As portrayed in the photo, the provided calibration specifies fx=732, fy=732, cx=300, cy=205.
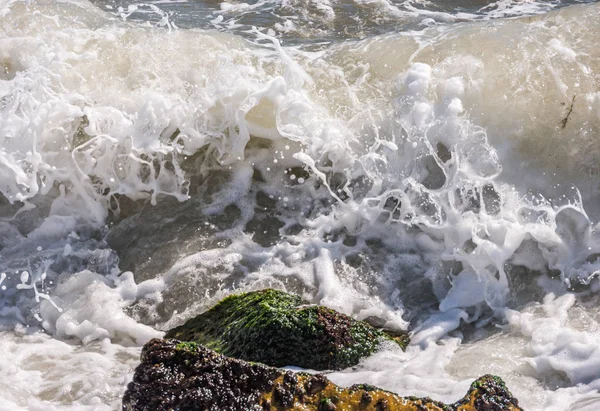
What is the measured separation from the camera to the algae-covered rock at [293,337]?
371 cm

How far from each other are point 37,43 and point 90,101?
996 mm

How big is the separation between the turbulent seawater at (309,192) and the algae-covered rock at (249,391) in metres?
0.65

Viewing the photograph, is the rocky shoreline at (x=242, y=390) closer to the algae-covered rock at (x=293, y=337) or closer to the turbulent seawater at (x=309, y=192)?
the algae-covered rock at (x=293, y=337)

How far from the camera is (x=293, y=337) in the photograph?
12.2ft

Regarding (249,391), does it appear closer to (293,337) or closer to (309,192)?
(293,337)

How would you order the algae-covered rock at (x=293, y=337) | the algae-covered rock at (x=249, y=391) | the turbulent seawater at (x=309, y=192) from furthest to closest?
the turbulent seawater at (x=309, y=192)
the algae-covered rock at (x=293, y=337)
the algae-covered rock at (x=249, y=391)

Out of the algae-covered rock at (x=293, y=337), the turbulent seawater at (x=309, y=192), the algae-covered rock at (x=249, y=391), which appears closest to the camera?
the algae-covered rock at (x=249, y=391)

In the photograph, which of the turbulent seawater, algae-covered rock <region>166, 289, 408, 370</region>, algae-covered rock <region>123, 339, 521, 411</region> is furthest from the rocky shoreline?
the turbulent seawater

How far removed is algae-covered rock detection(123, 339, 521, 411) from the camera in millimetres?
2938

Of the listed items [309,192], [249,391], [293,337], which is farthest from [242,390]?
[309,192]

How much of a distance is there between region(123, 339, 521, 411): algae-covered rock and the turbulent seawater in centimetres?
65

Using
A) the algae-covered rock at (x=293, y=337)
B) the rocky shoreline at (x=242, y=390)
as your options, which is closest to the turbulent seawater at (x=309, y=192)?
the algae-covered rock at (x=293, y=337)

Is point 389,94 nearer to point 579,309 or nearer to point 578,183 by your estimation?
point 578,183

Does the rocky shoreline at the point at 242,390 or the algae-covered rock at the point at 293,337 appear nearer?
the rocky shoreline at the point at 242,390
